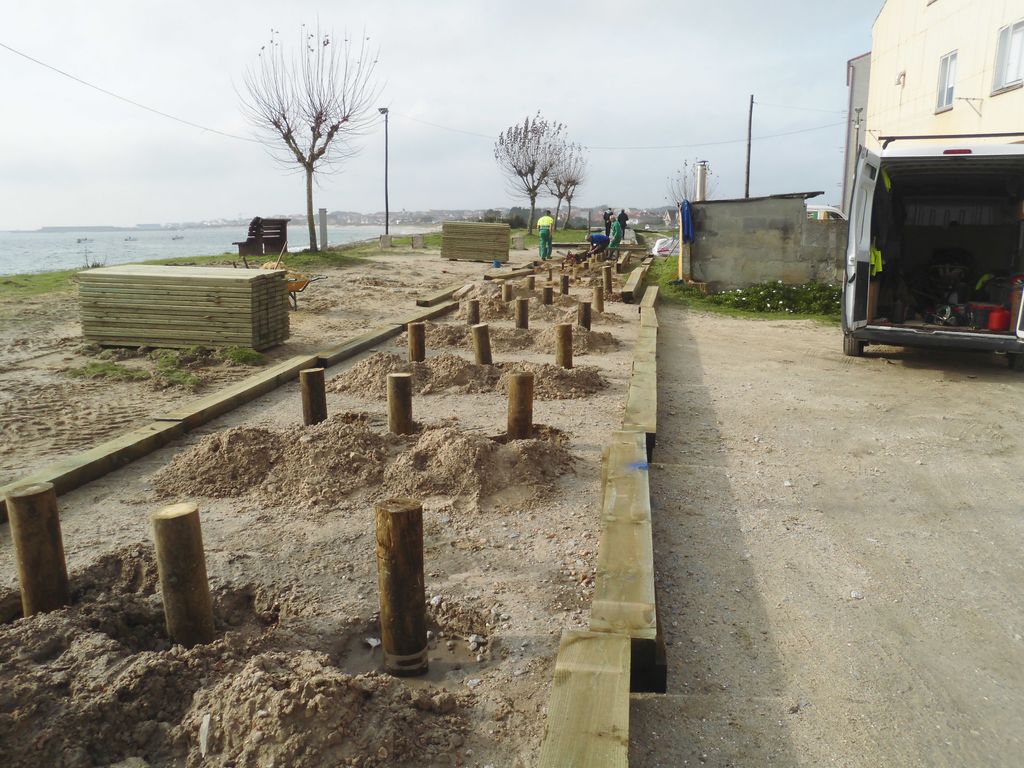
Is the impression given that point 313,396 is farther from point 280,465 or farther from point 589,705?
point 589,705

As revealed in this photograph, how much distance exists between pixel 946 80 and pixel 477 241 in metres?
14.2

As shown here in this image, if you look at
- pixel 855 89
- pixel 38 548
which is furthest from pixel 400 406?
pixel 855 89

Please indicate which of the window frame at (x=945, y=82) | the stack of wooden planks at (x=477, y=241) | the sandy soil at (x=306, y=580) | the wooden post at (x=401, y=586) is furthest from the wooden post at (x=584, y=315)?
the stack of wooden planks at (x=477, y=241)

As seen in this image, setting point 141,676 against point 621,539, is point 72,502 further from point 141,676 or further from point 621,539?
point 621,539

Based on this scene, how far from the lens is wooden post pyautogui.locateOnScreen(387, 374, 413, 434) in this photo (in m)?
6.28

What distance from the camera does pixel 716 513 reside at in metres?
5.08

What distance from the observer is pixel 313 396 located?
261 inches

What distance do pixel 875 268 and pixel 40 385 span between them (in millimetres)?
9267

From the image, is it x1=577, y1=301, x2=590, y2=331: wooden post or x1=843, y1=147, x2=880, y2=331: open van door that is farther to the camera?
x1=577, y1=301, x2=590, y2=331: wooden post

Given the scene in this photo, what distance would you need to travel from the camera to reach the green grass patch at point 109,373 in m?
8.58

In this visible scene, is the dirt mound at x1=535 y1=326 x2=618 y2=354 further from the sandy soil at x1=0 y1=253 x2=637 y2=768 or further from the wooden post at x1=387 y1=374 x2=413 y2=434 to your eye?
the wooden post at x1=387 y1=374 x2=413 y2=434

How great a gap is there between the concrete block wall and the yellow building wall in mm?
3533

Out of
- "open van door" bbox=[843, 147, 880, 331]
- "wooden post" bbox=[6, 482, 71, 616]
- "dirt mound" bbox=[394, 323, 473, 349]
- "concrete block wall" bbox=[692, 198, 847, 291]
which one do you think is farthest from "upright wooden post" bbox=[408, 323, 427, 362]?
"concrete block wall" bbox=[692, 198, 847, 291]

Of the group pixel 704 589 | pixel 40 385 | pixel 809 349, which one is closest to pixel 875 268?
pixel 809 349
